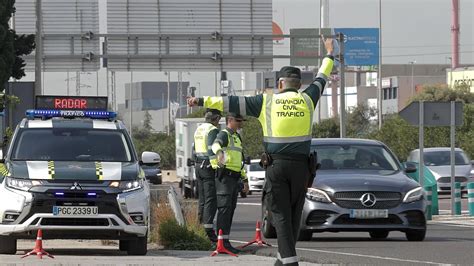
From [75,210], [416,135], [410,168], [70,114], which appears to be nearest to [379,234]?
[410,168]

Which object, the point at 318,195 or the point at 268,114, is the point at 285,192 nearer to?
the point at 268,114

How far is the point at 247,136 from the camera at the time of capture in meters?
85.1

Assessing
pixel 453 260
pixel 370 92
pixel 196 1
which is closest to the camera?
pixel 453 260

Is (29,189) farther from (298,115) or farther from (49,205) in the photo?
(298,115)

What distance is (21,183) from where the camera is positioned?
1612cm

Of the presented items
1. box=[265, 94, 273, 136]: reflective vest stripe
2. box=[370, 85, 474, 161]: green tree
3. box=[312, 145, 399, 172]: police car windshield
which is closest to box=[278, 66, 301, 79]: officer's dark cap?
box=[265, 94, 273, 136]: reflective vest stripe

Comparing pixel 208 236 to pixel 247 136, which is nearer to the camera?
pixel 208 236

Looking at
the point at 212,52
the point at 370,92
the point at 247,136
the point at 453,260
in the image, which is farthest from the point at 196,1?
the point at 370,92

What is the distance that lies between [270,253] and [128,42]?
1153 inches

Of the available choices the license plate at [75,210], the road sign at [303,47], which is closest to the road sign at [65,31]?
the road sign at [303,47]

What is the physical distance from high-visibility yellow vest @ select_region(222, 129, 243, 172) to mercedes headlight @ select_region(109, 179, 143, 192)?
1195 millimetres

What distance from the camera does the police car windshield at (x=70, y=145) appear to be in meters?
17.3

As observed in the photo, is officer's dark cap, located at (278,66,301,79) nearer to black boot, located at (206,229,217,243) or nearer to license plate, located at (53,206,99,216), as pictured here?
license plate, located at (53,206,99,216)

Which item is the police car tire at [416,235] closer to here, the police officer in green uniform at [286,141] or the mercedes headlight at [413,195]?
the mercedes headlight at [413,195]
